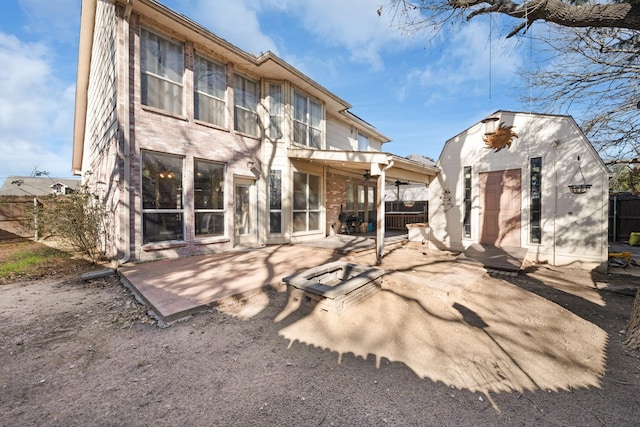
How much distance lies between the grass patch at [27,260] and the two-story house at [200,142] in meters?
2.05

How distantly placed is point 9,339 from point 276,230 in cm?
637

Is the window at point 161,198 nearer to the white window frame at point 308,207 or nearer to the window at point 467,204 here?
the white window frame at point 308,207

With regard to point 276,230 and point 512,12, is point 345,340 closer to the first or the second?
point 512,12

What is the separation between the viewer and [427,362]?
280cm

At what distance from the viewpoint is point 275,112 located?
9008 millimetres

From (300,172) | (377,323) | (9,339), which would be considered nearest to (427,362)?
(377,323)

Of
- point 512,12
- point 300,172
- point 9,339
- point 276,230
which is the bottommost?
point 9,339

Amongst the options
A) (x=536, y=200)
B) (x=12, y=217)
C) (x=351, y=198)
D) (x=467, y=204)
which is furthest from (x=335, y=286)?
(x=12, y=217)

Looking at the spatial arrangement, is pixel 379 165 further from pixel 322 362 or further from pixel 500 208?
pixel 322 362

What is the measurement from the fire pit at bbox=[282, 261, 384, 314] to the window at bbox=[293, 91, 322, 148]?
603 centimetres

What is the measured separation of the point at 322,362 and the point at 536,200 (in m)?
8.16

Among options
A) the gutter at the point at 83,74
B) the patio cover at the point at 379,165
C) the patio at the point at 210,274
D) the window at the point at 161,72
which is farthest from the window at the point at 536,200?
the gutter at the point at 83,74

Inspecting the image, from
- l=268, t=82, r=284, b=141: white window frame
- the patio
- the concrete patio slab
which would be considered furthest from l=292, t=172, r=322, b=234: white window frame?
the concrete patio slab

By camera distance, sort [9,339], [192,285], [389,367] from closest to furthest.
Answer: [389,367]
[9,339]
[192,285]
